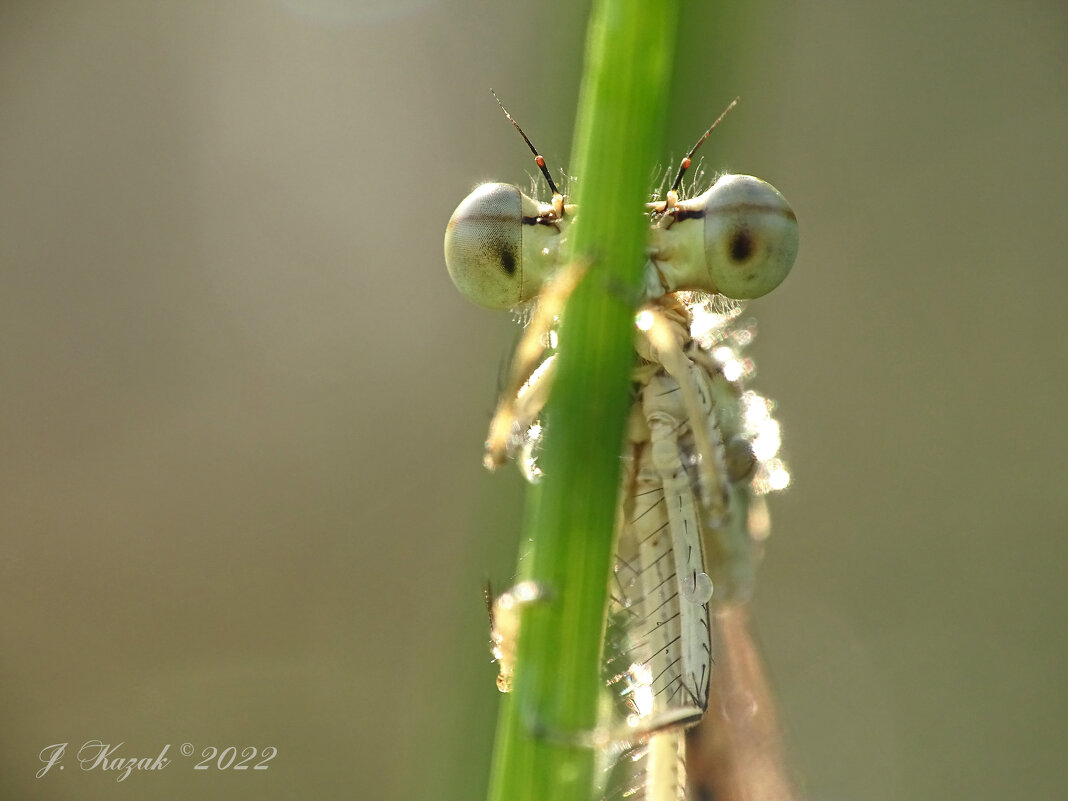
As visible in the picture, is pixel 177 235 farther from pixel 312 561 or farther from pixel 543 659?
pixel 543 659

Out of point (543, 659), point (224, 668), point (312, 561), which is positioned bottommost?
point (543, 659)

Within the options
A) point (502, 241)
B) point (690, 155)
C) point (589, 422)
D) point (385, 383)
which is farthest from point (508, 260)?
point (385, 383)

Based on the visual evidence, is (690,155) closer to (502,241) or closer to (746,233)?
(746,233)

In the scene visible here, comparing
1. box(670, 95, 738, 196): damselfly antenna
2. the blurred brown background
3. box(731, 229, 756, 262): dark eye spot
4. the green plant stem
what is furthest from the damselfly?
the blurred brown background

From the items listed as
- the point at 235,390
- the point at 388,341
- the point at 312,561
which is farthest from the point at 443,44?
the point at 312,561

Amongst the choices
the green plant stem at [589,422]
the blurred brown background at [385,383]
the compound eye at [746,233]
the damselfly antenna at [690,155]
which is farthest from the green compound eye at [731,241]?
the blurred brown background at [385,383]

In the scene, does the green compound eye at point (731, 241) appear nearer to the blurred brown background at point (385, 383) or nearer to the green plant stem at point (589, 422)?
the green plant stem at point (589, 422)
